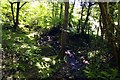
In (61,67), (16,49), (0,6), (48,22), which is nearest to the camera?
(61,67)

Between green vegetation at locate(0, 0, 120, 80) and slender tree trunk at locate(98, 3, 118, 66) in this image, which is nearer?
slender tree trunk at locate(98, 3, 118, 66)

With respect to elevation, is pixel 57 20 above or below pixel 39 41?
above

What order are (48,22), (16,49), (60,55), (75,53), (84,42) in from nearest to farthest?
1. (16,49)
2. (60,55)
3. (75,53)
4. (84,42)
5. (48,22)

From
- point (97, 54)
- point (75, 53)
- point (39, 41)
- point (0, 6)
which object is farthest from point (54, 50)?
point (0, 6)

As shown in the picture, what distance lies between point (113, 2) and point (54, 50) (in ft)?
11.8

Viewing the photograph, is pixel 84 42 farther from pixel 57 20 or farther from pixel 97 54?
pixel 97 54

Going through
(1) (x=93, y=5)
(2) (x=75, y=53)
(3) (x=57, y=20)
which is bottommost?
(2) (x=75, y=53)

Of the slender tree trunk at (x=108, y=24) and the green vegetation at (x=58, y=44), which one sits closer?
the slender tree trunk at (x=108, y=24)

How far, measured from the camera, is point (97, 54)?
859 centimetres

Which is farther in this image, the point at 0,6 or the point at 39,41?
the point at 0,6

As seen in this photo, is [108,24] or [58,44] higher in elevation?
[108,24]

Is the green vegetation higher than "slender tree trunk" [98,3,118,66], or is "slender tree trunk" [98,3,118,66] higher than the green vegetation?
"slender tree trunk" [98,3,118,66]

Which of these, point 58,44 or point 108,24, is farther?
point 58,44

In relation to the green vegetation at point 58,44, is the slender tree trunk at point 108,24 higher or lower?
higher
